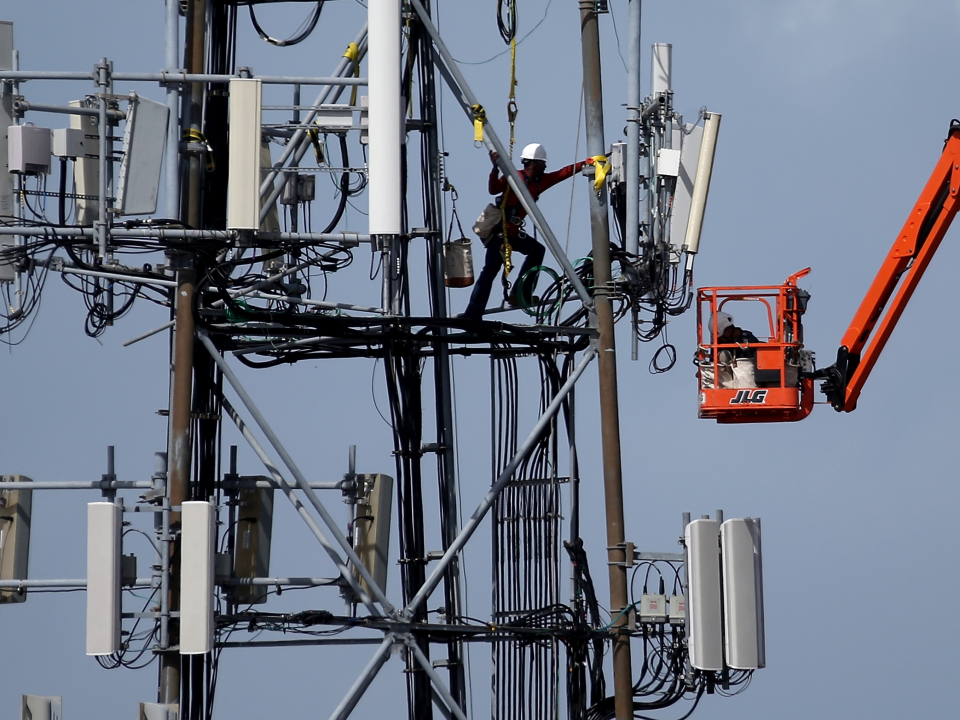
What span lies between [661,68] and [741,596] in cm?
730

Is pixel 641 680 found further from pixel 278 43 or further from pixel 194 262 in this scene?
pixel 278 43

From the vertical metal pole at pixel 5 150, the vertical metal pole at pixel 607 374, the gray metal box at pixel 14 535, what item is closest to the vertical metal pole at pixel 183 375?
the vertical metal pole at pixel 5 150

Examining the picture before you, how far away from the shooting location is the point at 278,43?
28641 millimetres

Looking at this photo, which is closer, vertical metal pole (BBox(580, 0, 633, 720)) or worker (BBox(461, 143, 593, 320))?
vertical metal pole (BBox(580, 0, 633, 720))

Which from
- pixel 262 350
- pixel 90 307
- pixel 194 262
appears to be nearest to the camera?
pixel 194 262

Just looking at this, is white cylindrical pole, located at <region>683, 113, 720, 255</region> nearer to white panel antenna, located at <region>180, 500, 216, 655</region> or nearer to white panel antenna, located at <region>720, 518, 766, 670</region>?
white panel antenna, located at <region>720, 518, 766, 670</region>

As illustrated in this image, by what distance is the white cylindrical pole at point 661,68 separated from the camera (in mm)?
28422

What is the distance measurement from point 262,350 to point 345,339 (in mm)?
1396

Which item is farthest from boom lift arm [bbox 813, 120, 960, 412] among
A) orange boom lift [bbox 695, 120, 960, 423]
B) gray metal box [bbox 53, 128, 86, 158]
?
gray metal box [bbox 53, 128, 86, 158]

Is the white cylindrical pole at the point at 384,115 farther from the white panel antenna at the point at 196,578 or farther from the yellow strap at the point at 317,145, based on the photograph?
the white panel antenna at the point at 196,578

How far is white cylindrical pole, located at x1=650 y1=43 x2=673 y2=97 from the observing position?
28422 millimetres

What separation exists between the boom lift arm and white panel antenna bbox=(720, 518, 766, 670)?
172 inches

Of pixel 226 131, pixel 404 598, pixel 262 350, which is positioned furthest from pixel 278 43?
pixel 404 598

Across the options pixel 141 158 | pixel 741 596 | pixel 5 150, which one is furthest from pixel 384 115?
pixel 741 596
